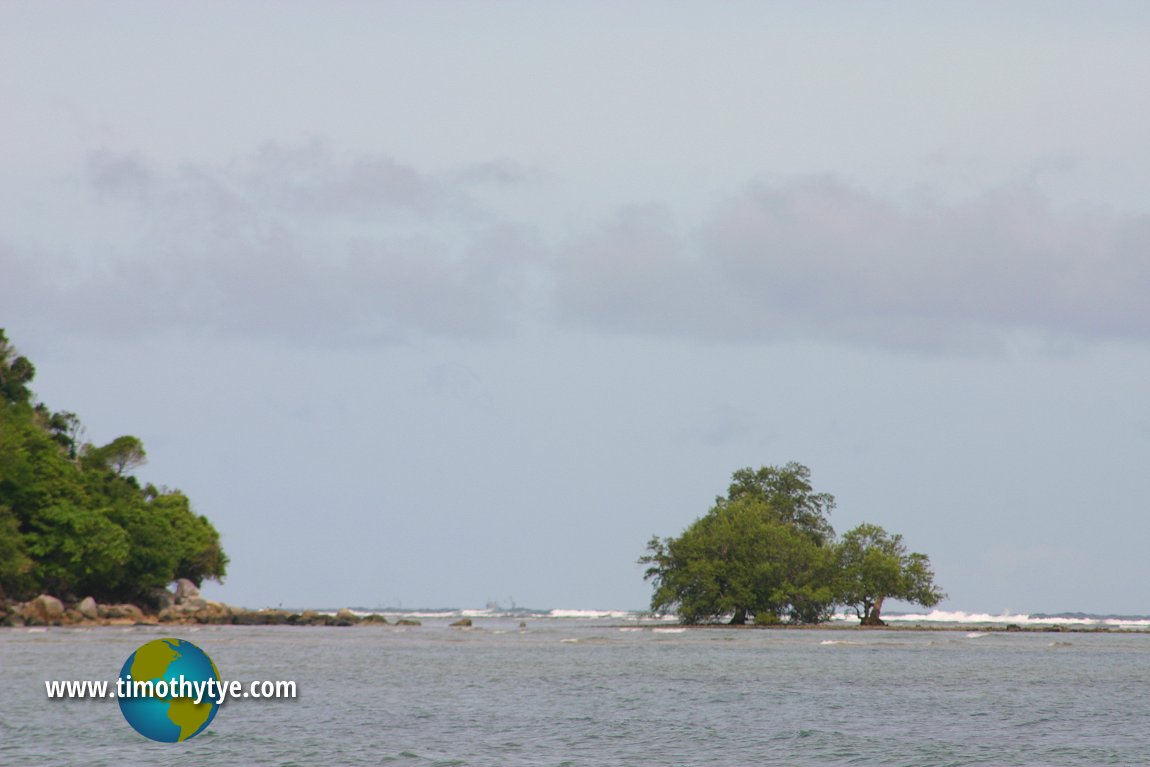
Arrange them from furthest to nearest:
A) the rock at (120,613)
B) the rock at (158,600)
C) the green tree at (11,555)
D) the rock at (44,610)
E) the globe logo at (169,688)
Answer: the rock at (158,600) < the rock at (120,613) < the green tree at (11,555) < the rock at (44,610) < the globe logo at (169,688)

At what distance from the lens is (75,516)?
350ft

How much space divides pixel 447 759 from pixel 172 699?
6.90 metres

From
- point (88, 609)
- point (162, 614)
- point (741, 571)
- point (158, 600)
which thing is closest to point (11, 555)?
point (88, 609)

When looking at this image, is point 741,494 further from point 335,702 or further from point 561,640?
point 335,702

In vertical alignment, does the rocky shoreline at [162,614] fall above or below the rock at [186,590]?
below

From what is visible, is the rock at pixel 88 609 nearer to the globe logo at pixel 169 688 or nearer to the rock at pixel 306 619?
the rock at pixel 306 619

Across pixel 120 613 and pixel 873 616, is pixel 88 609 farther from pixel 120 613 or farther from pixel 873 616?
pixel 873 616

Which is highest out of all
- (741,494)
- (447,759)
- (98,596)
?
(741,494)

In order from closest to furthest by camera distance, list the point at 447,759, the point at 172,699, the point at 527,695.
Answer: the point at 172,699 < the point at 447,759 < the point at 527,695

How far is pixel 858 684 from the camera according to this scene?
50281 mm

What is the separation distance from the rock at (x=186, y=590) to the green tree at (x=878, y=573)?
60.3 metres

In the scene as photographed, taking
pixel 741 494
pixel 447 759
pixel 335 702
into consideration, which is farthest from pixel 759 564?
pixel 447 759

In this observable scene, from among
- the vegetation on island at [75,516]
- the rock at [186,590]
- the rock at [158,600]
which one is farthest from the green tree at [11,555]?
the rock at [186,590]

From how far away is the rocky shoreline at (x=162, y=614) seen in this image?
100062 millimetres
